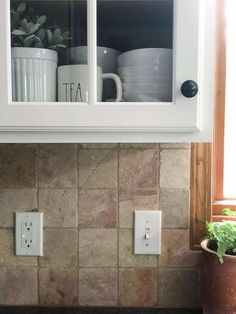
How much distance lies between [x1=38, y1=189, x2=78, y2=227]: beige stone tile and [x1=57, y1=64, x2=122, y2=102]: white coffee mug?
36 cm

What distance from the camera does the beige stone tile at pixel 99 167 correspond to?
1001mm

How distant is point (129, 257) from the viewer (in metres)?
1.01

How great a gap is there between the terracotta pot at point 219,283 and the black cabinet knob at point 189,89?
434 mm

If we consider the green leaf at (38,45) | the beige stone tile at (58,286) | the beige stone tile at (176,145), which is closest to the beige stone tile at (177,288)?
the beige stone tile at (58,286)

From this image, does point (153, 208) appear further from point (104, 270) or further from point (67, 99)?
point (67, 99)

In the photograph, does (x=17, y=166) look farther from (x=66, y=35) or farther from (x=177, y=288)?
(x=177, y=288)

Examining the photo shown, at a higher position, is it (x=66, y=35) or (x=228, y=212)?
(x=66, y=35)

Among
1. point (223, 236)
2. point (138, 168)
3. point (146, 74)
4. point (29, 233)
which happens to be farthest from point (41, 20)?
point (223, 236)

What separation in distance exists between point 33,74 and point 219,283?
688mm

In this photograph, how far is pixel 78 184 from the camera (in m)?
1.01

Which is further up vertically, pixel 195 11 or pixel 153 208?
pixel 195 11

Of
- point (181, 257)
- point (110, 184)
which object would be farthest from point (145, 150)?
point (181, 257)

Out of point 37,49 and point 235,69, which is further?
point 235,69

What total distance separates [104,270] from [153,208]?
0.77 feet
